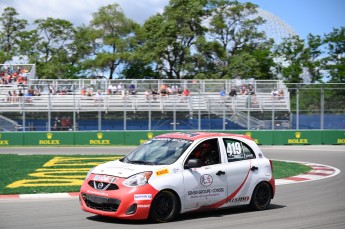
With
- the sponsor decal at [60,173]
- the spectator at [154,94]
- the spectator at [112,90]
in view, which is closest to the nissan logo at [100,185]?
the sponsor decal at [60,173]

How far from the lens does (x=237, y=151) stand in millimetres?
10930

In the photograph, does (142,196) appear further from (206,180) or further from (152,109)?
(152,109)

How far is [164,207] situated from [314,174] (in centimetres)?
1028

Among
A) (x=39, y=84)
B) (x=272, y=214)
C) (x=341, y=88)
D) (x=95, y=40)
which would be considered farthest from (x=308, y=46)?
(x=272, y=214)

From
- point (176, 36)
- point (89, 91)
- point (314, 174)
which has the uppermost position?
point (176, 36)

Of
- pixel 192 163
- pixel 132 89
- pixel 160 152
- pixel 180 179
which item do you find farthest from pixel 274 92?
pixel 180 179

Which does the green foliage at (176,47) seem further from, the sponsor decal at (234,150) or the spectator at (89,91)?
the sponsor decal at (234,150)

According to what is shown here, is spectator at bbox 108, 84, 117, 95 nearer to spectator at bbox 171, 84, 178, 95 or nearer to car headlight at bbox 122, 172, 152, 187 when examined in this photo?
spectator at bbox 171, 84, 178, 95

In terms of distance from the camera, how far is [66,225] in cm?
935

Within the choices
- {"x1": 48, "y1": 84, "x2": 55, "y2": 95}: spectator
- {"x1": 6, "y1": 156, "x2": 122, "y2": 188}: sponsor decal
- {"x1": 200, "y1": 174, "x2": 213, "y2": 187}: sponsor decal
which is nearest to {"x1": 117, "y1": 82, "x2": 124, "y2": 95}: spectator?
{"x1": 48, "y1": 84, "x2": 55, "y2": 95}: spectator

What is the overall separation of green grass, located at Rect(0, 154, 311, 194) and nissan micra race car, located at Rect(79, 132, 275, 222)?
14.4 feet

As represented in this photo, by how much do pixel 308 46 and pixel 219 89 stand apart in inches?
1310

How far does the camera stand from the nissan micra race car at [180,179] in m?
9.26

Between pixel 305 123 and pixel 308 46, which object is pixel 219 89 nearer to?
pixel 305 123
